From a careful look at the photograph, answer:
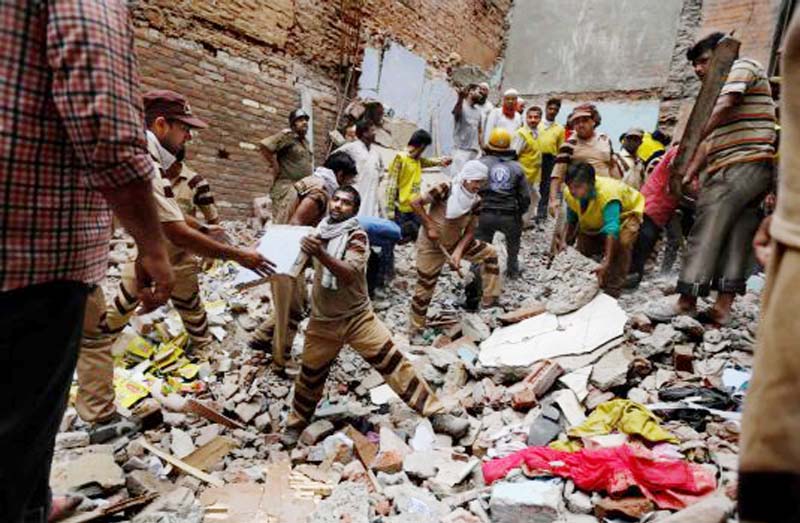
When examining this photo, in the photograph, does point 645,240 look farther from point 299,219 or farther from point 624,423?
point 299,219

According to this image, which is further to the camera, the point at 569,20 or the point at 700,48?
the point at 569,20

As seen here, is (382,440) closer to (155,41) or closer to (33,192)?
(33,192)

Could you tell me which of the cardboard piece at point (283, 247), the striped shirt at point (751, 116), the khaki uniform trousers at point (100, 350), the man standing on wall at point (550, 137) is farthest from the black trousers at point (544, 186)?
the khaki uniform trousers at point (100, 350)

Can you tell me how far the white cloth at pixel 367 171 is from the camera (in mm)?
5777

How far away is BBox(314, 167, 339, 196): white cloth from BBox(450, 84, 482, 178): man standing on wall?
4589 mm

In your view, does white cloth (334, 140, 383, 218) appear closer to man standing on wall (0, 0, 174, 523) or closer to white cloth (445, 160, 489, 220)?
white cloth (445, 160, 489, 220)

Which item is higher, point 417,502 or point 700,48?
point 700,48

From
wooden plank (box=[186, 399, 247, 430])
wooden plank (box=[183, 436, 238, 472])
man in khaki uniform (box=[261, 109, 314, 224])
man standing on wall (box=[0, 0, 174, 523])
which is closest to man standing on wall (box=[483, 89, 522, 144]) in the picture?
man in khaki uniform (box=[261, 109, 314, 224])

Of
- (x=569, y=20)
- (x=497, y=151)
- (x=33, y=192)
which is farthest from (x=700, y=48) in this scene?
(x=569, y=20)

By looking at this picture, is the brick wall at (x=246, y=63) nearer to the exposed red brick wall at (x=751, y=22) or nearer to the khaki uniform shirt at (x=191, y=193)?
the khaki uniform shirt at (x=191, y=193)

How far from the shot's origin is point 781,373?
740mm

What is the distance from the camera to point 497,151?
19.6 ft

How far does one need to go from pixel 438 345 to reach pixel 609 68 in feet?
34.2

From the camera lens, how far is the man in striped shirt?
341 cm
